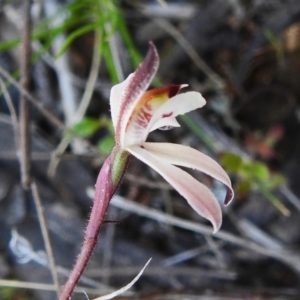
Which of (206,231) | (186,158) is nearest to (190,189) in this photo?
(186,158)

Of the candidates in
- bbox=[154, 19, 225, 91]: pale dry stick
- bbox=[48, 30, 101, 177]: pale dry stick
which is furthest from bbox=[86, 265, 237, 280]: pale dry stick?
bbox=[154, 19, 225, 91]: pale dry stick

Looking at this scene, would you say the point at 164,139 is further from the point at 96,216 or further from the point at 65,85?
the point at 96,216

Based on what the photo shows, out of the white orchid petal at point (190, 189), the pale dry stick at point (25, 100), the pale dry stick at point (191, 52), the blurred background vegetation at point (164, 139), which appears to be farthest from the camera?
the pale dry stick at point (191, 52)

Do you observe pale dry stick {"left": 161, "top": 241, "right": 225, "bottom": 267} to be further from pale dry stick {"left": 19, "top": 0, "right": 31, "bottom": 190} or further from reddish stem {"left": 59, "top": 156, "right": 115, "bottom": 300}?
reddish stem {"left": 59, "top": 156, "right": 115, "bottom": 300}

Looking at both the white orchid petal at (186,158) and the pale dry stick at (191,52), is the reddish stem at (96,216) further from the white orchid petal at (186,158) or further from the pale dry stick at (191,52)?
the pale dry stick at (191,52)

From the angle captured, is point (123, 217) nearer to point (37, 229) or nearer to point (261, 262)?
point (37, 229)

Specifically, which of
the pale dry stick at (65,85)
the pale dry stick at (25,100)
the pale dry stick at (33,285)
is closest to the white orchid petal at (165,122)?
the pale dry stick at (25,100)
